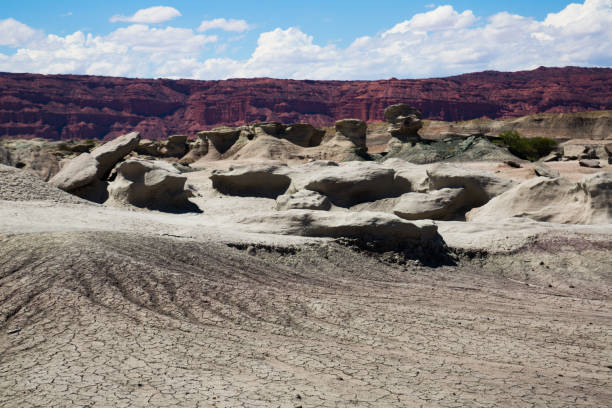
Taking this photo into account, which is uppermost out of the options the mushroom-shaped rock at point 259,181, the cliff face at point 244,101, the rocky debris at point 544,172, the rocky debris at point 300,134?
the cliff face at point 244,101

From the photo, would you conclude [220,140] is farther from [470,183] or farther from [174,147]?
[470,183]

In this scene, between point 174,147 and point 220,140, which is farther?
point 174,147

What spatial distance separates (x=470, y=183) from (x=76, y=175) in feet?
38.7

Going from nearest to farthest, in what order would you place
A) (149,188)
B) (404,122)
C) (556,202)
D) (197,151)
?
(556,202) → (149,188) → (404,122) → (197,151)

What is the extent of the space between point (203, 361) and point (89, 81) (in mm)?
121619

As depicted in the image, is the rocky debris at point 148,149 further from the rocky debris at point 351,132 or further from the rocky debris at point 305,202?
the rocky debris at point 305,202

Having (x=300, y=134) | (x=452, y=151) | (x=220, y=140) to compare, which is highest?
(x=300, y=134)

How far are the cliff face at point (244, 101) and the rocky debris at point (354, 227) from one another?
10044 cm

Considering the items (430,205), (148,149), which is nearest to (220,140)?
(148,149)

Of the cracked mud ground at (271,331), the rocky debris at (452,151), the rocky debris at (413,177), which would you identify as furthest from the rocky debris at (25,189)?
the rocky debris at (452,151)

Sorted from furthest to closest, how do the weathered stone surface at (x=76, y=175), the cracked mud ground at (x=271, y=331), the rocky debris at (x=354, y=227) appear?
the weathered stone surface at (x=76, y=175)
the rocky debris at (x=354, y=227)
the cracked mud ground at (x=271, y=331)

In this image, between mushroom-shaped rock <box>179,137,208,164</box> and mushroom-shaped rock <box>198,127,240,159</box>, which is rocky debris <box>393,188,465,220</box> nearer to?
mushroom-shaped rock <box>198,127,240,159</box>

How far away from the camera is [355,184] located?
54.2 feet

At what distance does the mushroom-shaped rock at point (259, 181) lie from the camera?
18469 mm
